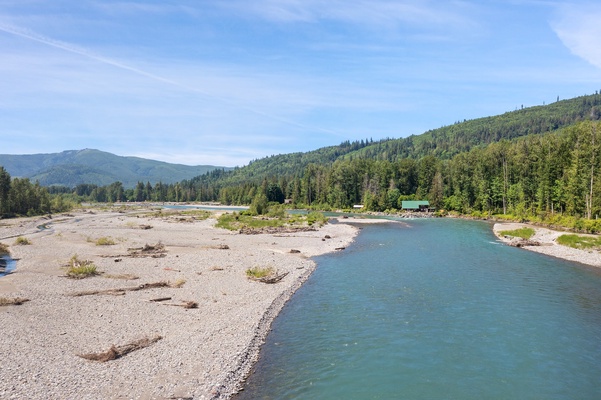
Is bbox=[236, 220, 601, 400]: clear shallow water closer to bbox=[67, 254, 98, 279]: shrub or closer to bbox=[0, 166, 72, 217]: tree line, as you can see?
bbox=[67, 254, 98, 279]: shrub

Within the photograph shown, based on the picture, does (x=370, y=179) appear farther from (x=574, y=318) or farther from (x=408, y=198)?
(x=574, y=318)

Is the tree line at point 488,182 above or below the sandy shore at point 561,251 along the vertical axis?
above

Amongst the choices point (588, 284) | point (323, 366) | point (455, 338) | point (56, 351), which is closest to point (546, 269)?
point (588, 284)

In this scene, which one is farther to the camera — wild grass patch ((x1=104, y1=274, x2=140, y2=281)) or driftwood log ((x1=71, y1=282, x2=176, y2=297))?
wild grass patch ((x1=104, y1=274, x2=140, y2=281))

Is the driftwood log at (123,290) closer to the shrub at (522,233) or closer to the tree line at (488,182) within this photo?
the shrub at (522,233)

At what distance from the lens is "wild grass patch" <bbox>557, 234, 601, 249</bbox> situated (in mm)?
44844

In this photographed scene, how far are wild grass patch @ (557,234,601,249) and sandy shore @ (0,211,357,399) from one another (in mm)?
34605

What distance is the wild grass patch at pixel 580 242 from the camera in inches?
1766

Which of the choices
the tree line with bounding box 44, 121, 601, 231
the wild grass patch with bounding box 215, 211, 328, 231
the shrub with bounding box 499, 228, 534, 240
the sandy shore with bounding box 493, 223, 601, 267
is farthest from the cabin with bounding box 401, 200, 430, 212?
the sandy shore with bounding box 493, 223, 601, 267

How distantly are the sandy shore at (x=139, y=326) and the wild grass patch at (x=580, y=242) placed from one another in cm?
3460

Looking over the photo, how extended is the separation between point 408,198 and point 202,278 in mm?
116433

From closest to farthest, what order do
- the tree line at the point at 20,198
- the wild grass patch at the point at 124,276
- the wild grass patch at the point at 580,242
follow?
the wild grass patch at the point at 124,276, the wild grass patch at the point at 580,242, the tree line at the point at 20,198

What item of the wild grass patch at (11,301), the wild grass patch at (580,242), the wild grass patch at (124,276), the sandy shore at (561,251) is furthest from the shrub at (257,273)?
the wild grass patch at (580,242)

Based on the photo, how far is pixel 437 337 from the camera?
18750mm
